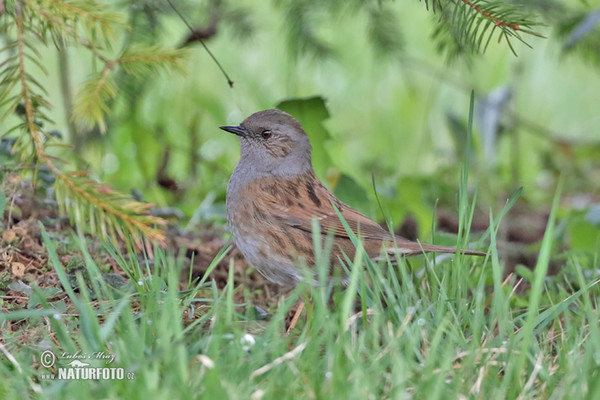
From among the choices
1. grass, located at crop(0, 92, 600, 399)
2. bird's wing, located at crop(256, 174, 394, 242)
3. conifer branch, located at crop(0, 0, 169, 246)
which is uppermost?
conifer branch, located at crop(0, 0, 169, 246)

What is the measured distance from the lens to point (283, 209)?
4.31 metres

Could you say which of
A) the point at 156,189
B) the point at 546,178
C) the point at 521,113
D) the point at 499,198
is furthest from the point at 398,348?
the point at 521,113

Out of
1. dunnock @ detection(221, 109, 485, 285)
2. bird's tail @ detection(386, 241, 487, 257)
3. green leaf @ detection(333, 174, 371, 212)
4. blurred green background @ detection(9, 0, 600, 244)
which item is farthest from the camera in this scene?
blurred green background @ detection(9, 0, 600, 244)

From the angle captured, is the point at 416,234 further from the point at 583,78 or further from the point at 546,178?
the point at 583,78

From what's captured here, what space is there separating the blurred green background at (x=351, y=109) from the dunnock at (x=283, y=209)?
12.2 inches

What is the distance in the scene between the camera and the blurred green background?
18.3ft

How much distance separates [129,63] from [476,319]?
74.4 inches

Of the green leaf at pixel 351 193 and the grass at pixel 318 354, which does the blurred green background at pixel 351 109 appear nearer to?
the green leaf at pixel 351 193

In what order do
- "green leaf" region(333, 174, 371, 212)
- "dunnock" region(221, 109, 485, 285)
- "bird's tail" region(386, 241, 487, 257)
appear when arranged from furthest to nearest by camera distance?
"green leaf" region(333, 174, 371, 212) → "dunnock" region(221, 109, 485, 285) → "bird's tail" region(386, 241, 487, 257)

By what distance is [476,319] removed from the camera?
3074 millimetres

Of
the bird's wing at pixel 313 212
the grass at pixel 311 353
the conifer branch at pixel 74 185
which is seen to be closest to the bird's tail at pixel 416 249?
the bird's wing at pixel 313 212

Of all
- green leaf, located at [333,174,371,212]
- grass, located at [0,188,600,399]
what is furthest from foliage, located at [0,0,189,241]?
green leaf, located at [333,174,371,212]

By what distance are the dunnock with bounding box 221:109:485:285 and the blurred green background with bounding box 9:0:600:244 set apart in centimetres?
31

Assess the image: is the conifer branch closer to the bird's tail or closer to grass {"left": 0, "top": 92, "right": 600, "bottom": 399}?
grass {"left": 0, "top": 92, "right": 600, "bottom": 399}
